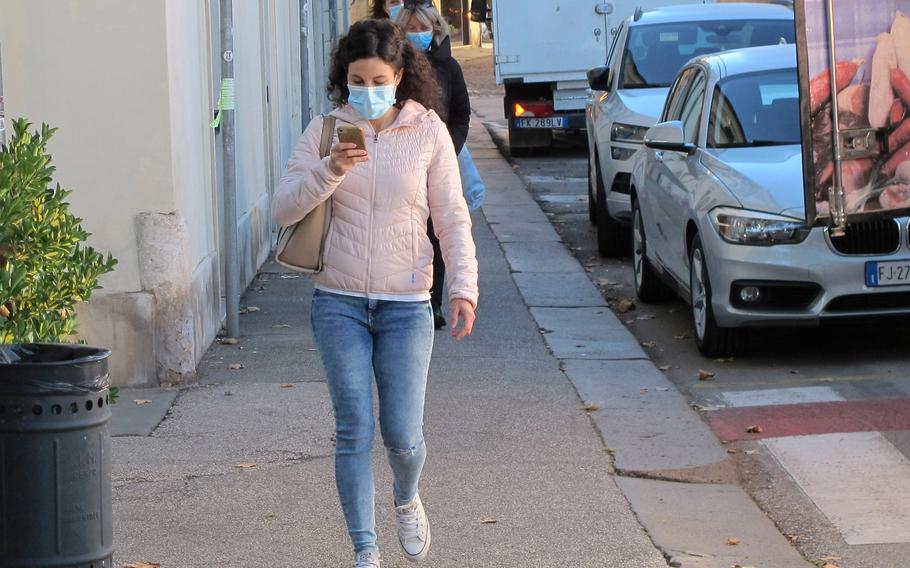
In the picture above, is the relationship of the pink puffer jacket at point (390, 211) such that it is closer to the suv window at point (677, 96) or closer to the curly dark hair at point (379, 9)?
the curly dark hair at point (379, 9)

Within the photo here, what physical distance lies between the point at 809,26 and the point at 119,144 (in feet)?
11.3

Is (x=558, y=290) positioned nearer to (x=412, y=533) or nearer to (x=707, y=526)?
(x=707, y=526)

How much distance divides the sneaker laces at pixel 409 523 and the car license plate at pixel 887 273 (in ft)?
13.0

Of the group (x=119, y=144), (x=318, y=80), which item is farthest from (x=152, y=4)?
(x=318, y=80)

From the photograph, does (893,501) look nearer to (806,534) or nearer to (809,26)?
(806,534)

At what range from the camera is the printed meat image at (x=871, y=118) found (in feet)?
21.7

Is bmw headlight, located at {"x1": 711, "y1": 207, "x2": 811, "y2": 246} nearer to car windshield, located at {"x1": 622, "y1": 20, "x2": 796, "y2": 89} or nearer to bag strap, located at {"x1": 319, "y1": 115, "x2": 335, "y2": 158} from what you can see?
bag strap, located at {"x1": 319, "y1": 115, "x2": 335, "y2": 158}

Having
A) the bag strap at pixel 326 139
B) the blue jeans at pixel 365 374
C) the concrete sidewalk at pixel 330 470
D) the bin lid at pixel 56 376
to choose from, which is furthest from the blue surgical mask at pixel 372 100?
the concrete sidewalk at pixel 330 470

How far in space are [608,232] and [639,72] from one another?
1703 mm

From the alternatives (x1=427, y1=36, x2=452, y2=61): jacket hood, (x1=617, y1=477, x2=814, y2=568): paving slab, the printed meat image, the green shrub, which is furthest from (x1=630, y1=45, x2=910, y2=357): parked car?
the green shrub

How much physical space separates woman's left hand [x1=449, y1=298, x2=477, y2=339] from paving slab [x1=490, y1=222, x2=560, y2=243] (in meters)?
8.93

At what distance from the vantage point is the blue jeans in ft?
15.6

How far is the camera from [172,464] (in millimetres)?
6539

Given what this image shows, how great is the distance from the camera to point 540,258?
12789 mm
